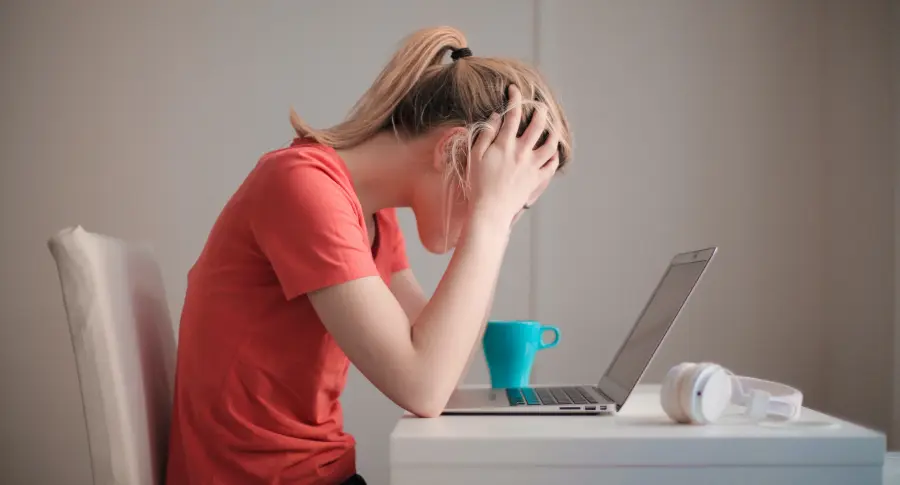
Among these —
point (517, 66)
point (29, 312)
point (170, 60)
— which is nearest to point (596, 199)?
point (517, 66)

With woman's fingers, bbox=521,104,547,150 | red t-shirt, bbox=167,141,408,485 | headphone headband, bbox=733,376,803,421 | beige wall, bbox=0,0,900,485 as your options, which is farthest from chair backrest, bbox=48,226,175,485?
beige wall, bbox=0,0,900,485

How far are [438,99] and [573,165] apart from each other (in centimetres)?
100

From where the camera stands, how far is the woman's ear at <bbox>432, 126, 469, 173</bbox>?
104 centimetres

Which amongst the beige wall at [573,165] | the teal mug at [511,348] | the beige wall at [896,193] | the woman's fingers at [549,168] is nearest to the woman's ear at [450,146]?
the woman's fingers at [549,168]

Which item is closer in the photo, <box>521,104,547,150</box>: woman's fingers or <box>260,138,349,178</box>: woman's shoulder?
<box>260,138,349,178</box>: woman's shoulder

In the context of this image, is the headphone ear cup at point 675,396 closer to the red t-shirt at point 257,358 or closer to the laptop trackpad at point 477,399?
the laptop trackpad at point 477,399

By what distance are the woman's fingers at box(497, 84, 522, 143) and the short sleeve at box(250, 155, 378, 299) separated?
22 cm

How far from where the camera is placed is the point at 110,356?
885mm

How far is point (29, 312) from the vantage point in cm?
199

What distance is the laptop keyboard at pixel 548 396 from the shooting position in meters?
0.94

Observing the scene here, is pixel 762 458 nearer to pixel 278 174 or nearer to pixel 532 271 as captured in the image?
pixel 278 174

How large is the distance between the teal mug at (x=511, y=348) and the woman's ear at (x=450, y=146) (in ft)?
0.83

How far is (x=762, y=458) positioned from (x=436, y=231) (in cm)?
54

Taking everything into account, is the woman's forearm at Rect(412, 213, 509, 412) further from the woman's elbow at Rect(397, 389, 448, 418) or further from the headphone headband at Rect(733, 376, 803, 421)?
the headphone headband at Rect(733, 376, 803, 421)
